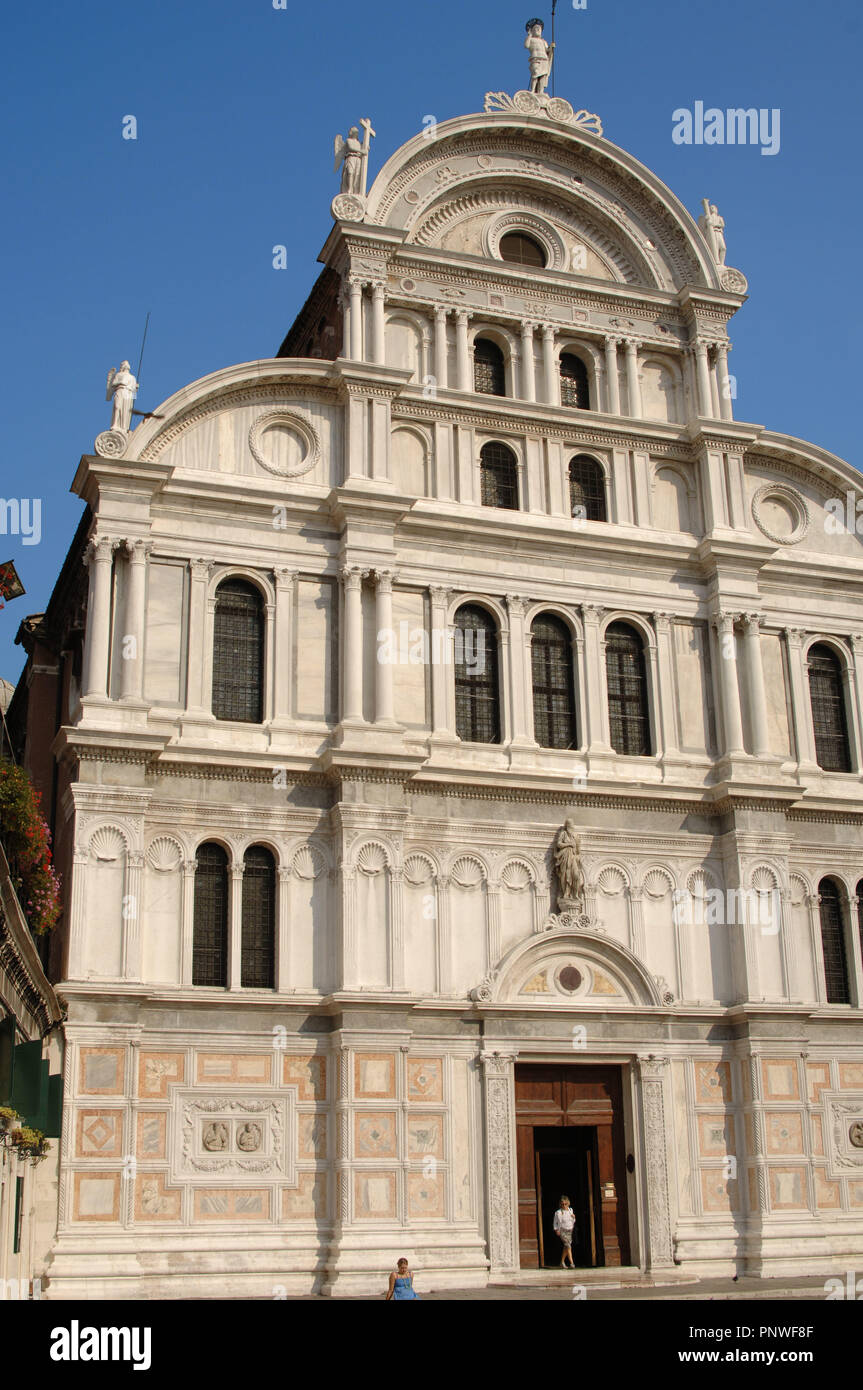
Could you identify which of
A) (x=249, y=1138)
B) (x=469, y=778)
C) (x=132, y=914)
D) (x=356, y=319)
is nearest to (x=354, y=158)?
(x=356, y=319)

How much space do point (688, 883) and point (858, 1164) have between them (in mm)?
5684

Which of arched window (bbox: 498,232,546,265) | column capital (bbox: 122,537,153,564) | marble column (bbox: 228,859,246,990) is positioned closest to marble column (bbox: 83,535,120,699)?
column capital (bbox: 122,537,153,564)

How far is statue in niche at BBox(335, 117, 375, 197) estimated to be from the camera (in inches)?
1159

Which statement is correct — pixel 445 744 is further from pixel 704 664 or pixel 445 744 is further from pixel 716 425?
pixel 716 425

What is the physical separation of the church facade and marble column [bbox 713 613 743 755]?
0.13m

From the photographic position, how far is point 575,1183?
26109 millimetres

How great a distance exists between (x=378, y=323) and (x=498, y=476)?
3647 millimetres

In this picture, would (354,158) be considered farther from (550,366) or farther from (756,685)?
(756,685)

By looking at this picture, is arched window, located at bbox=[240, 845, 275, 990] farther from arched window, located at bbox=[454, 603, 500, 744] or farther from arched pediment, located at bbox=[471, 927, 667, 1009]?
arched window, located at bbox=[454, 603, 500, 744]

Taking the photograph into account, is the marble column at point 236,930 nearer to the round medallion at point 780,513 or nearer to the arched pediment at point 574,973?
the arched pediment at point 574,973

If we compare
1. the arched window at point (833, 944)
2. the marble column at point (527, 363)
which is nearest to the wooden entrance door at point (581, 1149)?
the arched window at point (833, 944)

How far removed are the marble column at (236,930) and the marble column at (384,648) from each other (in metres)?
3.52

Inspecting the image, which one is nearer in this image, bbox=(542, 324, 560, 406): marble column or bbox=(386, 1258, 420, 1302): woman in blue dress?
bbox=(386, 1258, 420, 1302): woman in blue dress
